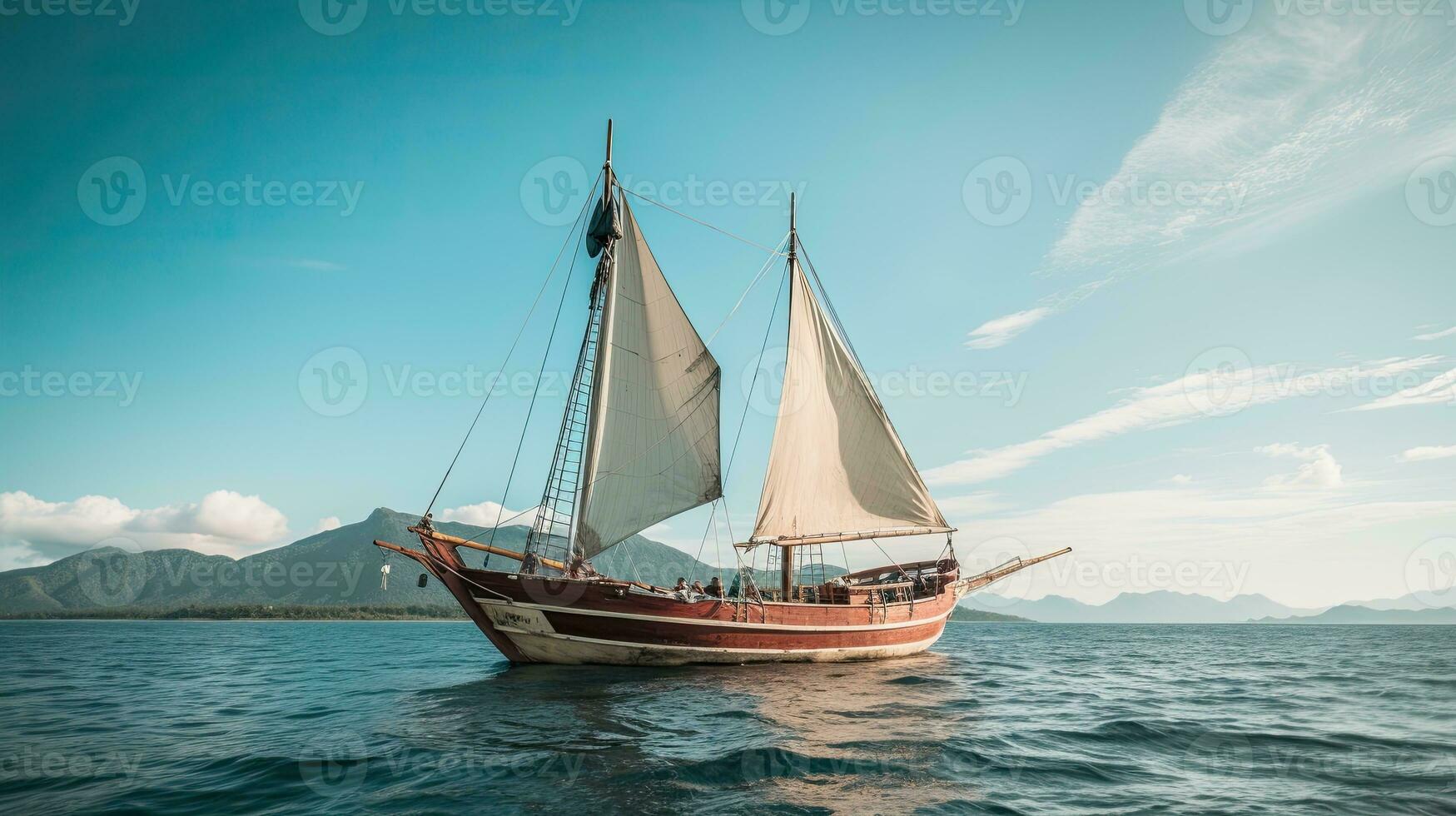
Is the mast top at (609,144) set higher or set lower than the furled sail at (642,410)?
higher

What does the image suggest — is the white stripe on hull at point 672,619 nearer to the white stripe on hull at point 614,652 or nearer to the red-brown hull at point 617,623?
the red-brown hull at point 617,623

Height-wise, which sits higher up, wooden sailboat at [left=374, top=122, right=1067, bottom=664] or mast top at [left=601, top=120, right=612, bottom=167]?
mast top at [left=601, top=120, right=612, bottom=167]

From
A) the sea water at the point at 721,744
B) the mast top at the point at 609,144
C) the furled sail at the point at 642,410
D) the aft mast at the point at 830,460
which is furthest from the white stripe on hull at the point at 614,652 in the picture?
the mast top at the point at 609,144

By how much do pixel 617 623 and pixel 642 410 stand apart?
8358 millimetres

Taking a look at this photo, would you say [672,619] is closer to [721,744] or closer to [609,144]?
[721,744]

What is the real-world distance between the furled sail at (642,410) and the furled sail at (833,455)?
5282mm

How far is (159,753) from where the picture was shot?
39.4 ft

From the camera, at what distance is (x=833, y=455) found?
3272 cm

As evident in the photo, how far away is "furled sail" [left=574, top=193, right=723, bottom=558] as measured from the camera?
25.8 meters

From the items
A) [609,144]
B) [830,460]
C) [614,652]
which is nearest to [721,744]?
[614,652]

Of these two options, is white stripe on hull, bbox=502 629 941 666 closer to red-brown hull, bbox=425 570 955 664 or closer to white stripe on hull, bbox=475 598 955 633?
red-brown hull, bbox=425 570 955 664

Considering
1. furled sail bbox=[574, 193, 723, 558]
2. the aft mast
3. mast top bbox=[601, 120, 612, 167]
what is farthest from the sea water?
mast top bbox=[601, 120, 612, 167]

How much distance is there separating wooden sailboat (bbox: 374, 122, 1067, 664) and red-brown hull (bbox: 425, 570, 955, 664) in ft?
0.19

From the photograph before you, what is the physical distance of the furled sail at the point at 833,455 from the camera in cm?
3181
